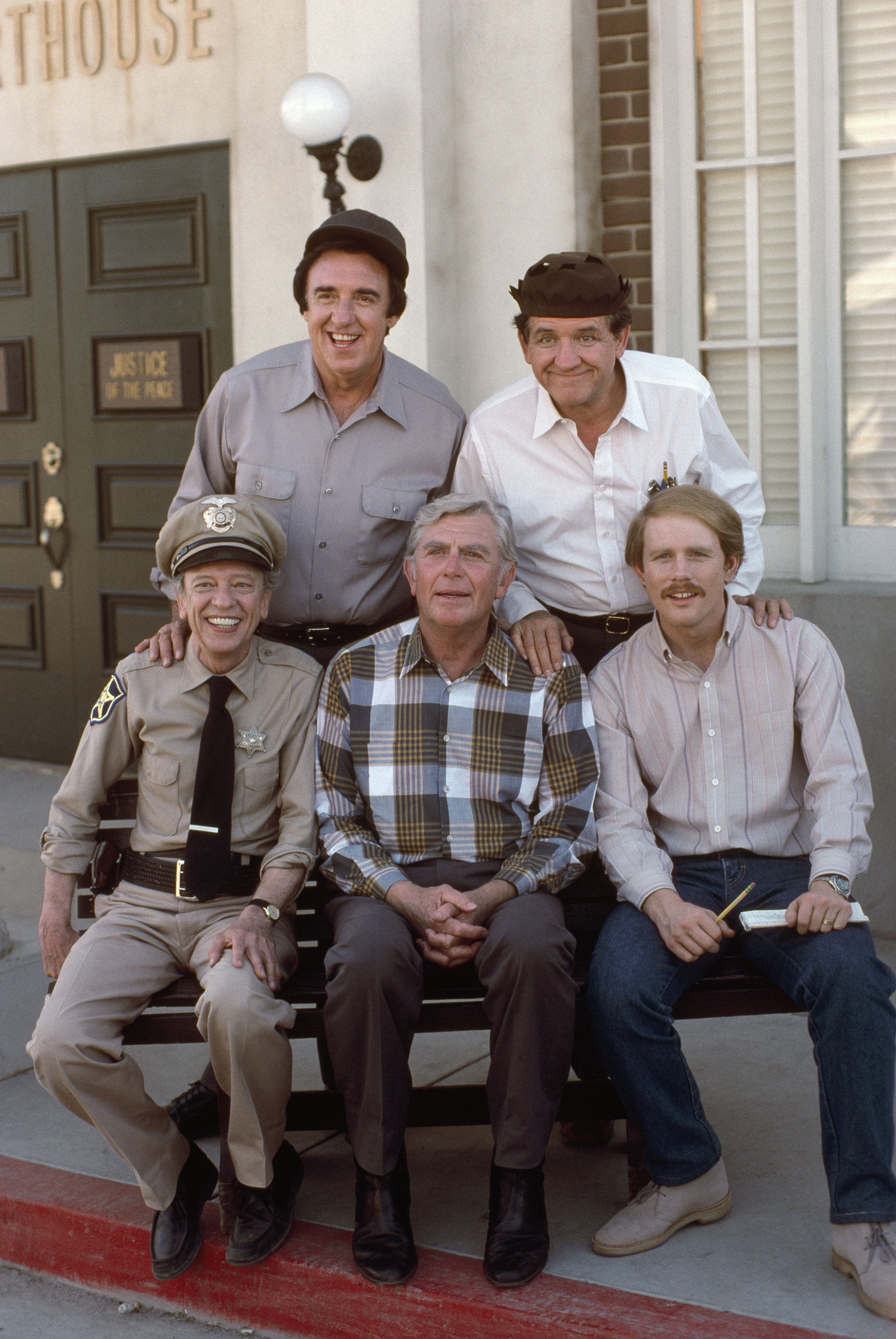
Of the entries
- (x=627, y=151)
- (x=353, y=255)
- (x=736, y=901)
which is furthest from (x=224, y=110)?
(x=736, y=901)

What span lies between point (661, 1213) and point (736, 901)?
0.66 m

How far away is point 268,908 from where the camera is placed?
3.10 m

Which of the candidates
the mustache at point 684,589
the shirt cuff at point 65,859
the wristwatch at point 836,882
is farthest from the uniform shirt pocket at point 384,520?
the wristwatch at point 836,882

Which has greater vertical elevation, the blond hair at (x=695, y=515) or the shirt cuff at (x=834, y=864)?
the blond hair at (x=695, y=515)

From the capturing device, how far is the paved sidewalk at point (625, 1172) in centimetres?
279

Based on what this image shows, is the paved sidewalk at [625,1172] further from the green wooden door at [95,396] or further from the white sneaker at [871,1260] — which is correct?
the green wooden door at [95,396]

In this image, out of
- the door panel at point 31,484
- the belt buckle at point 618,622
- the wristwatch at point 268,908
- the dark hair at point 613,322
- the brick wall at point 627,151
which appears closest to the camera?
the wristwatch at point 268,908

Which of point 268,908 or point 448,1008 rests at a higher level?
point 268,908

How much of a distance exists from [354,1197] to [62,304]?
184 inches

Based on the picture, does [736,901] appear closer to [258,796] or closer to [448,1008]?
[448,1008]

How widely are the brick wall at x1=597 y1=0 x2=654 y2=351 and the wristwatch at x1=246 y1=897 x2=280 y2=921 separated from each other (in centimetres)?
283

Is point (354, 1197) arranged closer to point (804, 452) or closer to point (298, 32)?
point (804, 452)

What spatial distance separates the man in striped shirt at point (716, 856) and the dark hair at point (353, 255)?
866mm

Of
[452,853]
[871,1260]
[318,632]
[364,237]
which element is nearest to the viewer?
[871,1260]
